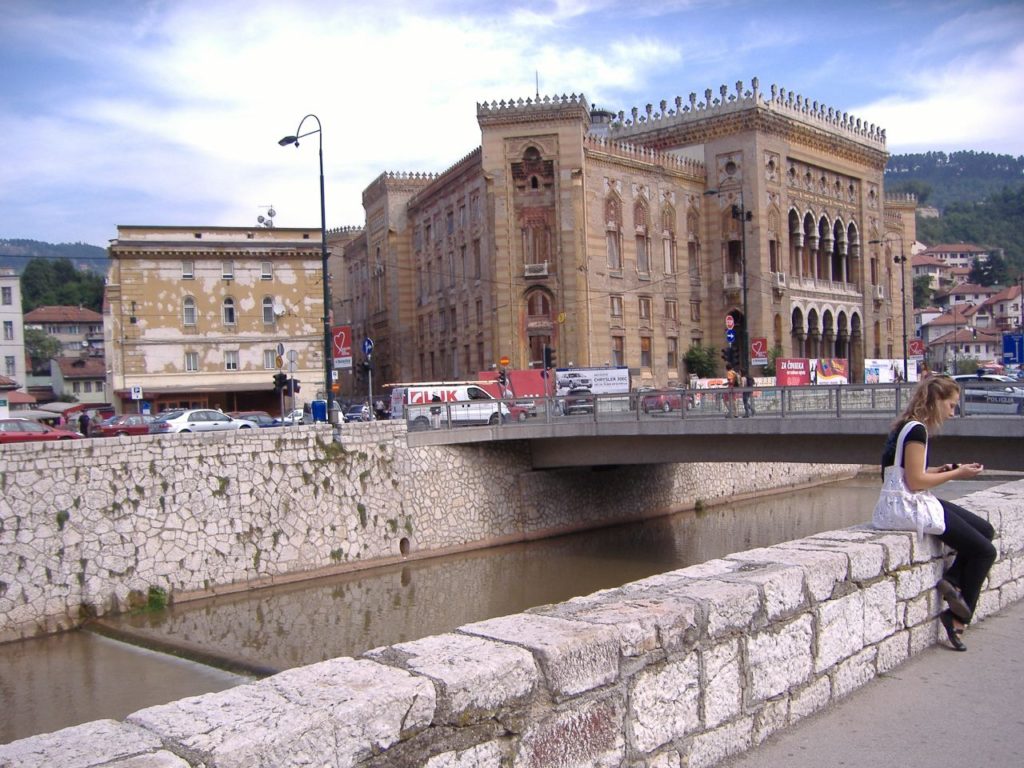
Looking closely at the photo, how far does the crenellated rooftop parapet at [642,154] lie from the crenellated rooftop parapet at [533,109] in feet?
4.90

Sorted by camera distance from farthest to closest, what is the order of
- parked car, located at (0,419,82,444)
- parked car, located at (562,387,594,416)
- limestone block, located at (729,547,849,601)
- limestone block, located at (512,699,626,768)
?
parked car, located at (562,387,594,416) → parked car, located at (0,419,82,444) → limestone block, located at (729,547,849,601) → limestone block, located at (512,699,626,768)

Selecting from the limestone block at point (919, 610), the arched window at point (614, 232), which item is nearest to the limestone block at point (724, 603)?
the limestone block at point (919, 610)

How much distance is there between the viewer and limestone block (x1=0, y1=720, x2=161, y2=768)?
8.77 ft

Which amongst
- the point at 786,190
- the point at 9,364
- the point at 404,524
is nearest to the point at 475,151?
the point at 786,190

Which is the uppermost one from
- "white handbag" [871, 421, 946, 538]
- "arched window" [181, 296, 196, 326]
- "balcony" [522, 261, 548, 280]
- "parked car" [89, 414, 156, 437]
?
"balcony" [522, 261, 548, 280]

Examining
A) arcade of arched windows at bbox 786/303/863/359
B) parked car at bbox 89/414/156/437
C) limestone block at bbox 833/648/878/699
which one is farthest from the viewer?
arcade of arched windows at bbox 786/303/863/359

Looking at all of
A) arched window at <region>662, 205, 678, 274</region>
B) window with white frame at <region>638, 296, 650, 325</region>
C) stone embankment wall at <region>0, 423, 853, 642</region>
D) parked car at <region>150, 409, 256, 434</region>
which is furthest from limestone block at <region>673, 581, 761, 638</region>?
arched window at <region>662, 205, 678, 274</region>

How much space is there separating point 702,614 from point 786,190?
2019 inches

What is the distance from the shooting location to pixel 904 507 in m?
5.82

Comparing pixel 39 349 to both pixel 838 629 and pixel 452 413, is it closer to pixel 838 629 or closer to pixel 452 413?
pixel 452 413

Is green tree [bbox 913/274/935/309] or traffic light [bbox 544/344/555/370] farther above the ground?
green tree [bbox 913/274/935/309]

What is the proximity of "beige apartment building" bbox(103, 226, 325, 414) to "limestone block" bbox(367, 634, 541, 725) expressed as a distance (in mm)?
44136

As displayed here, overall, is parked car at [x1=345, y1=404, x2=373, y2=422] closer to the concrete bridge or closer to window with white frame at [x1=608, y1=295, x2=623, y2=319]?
the concrete bridge

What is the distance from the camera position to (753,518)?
32.0m
